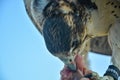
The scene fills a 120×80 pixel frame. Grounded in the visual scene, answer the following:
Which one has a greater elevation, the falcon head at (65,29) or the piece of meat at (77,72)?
the falcon head at (65,29)

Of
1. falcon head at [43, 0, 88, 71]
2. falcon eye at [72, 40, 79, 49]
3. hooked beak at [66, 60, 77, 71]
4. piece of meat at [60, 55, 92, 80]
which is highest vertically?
falcon head at [43, 0, 88, 71]

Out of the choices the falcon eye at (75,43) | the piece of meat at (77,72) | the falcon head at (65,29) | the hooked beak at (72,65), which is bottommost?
the piece of meat at (77,72)

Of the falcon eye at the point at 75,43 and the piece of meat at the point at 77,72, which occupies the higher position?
the falcon eye at the point at 75,43

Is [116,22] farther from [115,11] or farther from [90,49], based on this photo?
[90,49]

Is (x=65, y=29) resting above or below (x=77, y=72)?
above

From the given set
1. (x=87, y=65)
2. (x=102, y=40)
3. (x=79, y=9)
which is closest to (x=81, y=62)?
(x=87, y=65)

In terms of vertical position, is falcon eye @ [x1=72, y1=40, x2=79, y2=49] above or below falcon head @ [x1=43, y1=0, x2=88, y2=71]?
below
